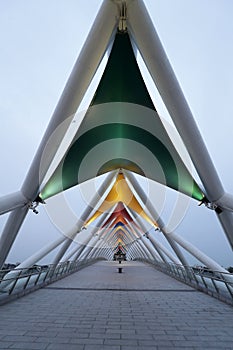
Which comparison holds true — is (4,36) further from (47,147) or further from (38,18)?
(47,147)

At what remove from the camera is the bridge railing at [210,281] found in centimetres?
671

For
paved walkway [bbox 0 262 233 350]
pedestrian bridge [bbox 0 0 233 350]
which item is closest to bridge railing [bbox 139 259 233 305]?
pedestrian bridge [bbox 0 0 233 350]

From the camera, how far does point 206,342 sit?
157 inches

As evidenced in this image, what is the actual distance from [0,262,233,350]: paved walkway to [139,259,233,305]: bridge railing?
0.33 meters

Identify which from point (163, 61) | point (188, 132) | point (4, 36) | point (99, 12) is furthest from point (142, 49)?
point (4, 36)

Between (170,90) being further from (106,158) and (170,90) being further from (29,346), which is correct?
(106,158)

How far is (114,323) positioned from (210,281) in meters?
4.73

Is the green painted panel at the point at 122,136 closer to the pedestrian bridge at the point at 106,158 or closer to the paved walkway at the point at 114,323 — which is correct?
the pedestrian bridge at the point at 106,158

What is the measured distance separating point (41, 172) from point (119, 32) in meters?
3.71

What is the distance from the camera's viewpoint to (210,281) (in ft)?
27.2

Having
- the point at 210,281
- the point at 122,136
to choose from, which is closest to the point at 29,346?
the point at 210,281

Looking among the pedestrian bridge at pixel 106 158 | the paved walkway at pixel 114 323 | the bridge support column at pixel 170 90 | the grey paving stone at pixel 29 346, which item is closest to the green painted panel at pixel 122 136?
the pedestrian bridge at pixel 106 158

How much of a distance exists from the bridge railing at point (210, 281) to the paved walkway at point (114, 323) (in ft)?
1.08

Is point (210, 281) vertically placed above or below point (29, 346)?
above
